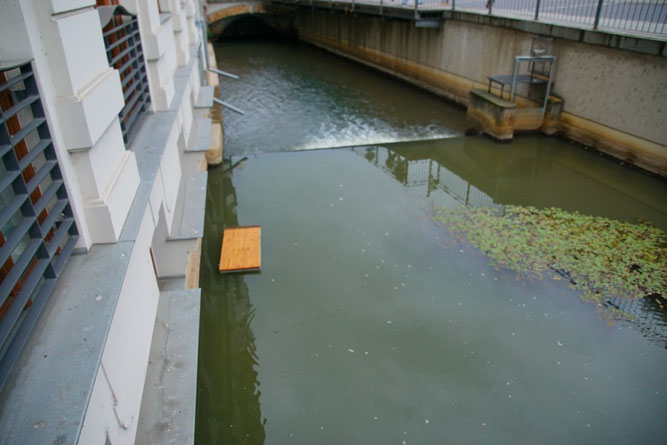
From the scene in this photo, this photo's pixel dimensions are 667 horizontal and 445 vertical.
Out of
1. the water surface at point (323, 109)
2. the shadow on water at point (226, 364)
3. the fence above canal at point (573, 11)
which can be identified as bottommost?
the shadow on water at point (226, 364)

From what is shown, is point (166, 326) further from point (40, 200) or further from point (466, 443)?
point (466, 443)

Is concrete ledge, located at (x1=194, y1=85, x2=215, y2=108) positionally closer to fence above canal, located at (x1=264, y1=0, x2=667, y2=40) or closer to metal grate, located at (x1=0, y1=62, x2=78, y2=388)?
metal grate, located at (x1=0, y1=62, x2=78, y2=388)

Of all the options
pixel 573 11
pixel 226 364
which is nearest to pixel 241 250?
pixel 226 364

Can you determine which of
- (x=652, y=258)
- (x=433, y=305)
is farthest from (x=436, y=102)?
(x=433, y=305)

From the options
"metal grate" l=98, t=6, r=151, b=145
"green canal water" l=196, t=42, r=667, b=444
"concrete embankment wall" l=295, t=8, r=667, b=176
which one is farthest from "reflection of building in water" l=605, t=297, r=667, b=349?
"metal grate" l=98, t=6, r=151, b=145

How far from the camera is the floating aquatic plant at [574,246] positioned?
5.37 m

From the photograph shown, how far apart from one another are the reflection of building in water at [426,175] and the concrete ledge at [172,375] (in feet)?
17.4

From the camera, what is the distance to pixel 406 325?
4.83 m

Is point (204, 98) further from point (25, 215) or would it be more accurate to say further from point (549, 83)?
point (25, 215)

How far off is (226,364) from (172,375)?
1.75 metres

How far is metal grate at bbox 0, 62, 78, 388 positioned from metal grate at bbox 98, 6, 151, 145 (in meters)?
1.64

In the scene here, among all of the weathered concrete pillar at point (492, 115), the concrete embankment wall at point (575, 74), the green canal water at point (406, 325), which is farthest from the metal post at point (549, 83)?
the green canal water at point (406, 325)

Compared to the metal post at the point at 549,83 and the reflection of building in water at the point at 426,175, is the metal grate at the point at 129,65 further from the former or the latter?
the metal post at the point at 549,83

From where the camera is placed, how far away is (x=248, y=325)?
4.87 meters
